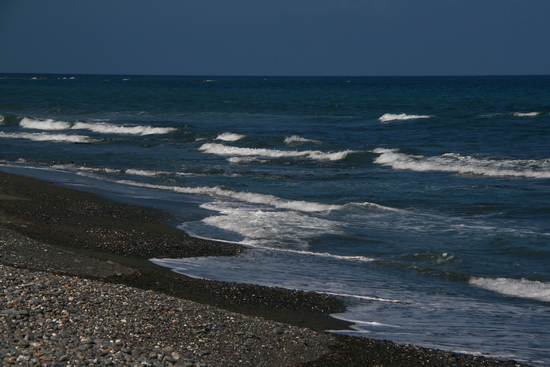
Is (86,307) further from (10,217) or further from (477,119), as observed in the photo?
(477,119)

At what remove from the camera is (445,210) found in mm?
17047

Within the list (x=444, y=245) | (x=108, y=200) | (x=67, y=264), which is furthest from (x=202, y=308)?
(x=108, y=200)

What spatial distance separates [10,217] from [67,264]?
3.97 m

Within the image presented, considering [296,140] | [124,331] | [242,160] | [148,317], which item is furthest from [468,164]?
[124,331]

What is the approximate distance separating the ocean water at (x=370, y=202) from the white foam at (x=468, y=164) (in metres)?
0.07

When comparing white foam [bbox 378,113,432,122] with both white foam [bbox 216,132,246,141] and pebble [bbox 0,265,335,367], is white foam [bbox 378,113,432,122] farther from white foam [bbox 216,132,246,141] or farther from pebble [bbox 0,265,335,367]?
pebble [bbox 0,265,335,367]

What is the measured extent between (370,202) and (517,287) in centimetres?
731

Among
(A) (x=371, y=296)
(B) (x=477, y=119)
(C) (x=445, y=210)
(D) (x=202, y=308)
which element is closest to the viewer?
(D) (x=202, y=308)

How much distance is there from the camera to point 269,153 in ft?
96.5

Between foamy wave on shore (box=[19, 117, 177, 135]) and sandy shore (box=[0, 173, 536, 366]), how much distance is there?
89.2 ft

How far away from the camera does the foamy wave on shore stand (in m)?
39.2

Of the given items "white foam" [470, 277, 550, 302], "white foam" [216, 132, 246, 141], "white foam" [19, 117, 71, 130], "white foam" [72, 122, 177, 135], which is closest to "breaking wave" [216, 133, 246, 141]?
"white foam" [216, 132, 246, 141]

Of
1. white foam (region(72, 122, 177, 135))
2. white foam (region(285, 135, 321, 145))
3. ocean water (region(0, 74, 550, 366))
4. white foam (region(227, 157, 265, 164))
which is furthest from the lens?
white foam (region(72, 122, 177, 135))

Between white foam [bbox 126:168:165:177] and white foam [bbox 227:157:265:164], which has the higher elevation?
white foam [bbox 126:168:165:177]
